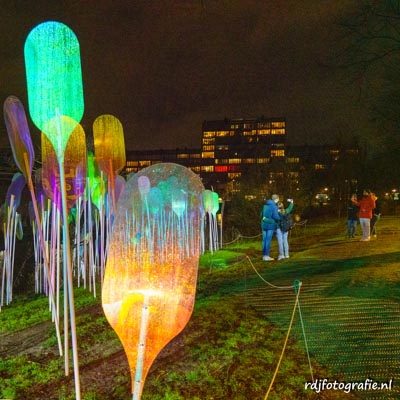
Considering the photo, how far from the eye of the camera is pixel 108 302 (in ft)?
7.46

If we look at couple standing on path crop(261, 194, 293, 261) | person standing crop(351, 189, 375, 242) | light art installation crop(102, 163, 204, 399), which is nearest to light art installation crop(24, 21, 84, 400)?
light art installation crop(102, 163, 204, 399)

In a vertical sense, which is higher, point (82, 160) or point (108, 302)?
point (82, 160)

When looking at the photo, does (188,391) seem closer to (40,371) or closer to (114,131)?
(40,371)

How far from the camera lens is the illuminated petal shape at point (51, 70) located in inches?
91.2

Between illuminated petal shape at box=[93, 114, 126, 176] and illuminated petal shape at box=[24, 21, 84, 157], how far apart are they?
1.76m

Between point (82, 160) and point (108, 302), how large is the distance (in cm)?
149

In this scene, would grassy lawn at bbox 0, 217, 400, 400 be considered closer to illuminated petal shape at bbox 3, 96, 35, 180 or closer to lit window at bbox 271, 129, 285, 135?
illuminated petal shape at bbox 3, 96, 35, 180

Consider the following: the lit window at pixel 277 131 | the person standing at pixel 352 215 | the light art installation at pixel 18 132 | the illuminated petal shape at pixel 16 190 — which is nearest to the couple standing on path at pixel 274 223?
the person standing at pixel 352 215

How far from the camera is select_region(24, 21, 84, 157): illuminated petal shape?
7.60 feet

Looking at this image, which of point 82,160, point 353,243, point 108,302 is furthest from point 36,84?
point 353,243

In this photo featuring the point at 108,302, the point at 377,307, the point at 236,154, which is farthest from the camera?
the point at 236,154

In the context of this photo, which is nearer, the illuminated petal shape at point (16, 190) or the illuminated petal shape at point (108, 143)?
the illuminated petal shape at point (108, 143)

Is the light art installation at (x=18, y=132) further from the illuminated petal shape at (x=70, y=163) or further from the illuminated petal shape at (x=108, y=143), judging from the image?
the illuminated petal shape at (x=108, y=143)

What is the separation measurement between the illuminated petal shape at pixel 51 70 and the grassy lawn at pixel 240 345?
233 centimetres
